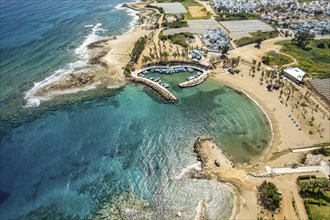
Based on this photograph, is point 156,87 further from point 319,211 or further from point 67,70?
point 319,211

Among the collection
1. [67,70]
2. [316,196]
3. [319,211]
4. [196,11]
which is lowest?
[319,211]

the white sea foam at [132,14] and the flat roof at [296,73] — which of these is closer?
the flat roof at [296,73]

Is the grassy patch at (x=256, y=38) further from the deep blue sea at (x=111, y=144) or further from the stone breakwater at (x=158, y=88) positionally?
the stone breakwater at (x=158, y=88)

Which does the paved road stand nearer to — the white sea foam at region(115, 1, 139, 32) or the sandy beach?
the sandy beach

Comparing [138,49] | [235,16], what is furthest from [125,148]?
[235,16]

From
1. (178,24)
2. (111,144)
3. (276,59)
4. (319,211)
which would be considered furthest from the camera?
(178,24)

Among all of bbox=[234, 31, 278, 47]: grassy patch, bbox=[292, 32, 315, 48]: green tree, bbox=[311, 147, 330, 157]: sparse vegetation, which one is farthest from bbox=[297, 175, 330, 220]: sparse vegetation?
bbox=[292, 32, 315, 48]: green tree

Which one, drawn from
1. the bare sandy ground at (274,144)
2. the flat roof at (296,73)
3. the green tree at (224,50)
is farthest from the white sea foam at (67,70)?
the flat roof at (296,73)
